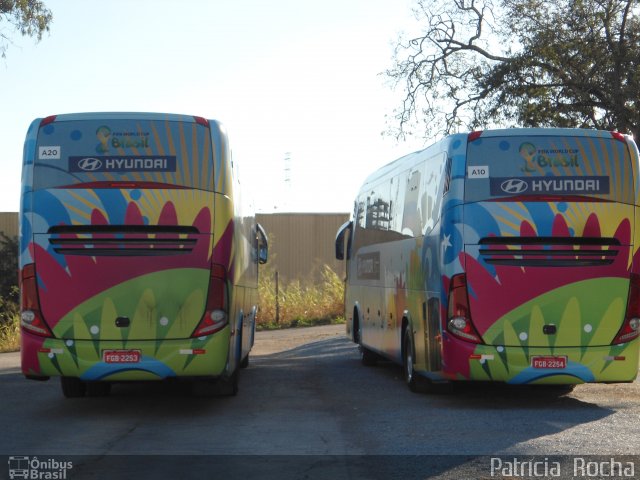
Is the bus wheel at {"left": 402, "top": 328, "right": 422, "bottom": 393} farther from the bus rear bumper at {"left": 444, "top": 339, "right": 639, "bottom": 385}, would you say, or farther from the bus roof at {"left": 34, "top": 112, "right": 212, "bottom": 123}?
the bus roof at {"left": 34, "top": 112, "right": 212, "bottom": 123}

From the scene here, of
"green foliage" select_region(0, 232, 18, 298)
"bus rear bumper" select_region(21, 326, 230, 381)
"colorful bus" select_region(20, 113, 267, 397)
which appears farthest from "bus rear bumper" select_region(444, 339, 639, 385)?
"green foliage" select_region(0, 232, 18, 298)

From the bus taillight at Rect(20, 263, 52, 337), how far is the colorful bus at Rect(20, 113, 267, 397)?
0.01 m

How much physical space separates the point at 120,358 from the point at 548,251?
16.9ft

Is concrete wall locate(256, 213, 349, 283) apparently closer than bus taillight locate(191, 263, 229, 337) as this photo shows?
No

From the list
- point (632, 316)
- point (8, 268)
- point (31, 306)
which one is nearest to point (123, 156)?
point (31, 306)

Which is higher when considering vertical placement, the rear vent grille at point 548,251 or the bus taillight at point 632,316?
the rear vent grille at point 548,251

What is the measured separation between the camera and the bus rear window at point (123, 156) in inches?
481

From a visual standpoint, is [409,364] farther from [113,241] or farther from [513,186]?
[113,241]

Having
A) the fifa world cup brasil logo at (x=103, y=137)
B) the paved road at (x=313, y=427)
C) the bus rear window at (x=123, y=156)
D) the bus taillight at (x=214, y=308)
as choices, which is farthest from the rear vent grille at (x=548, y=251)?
the fifa world cup brasil logo at (x=103, y=137)

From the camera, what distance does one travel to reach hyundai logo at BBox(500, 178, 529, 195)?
43.1 feet

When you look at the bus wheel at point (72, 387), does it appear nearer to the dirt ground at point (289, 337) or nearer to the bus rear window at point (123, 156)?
the bus rear window at point (123, 156)

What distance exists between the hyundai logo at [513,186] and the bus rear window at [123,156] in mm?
3527

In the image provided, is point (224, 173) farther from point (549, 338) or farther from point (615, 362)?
point (615, 362)

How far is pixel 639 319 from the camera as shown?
13211 mm
